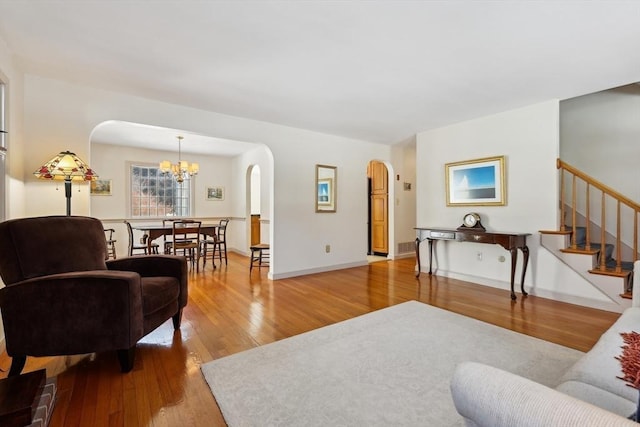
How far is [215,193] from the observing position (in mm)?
7688

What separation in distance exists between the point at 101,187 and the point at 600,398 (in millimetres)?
7760

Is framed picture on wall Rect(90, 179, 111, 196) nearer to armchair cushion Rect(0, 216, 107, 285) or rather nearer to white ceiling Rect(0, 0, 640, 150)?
white ceiling Rect(0, 0, 640, 150)

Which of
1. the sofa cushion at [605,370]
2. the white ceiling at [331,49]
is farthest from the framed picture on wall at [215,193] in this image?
the sofa cushion at [605,370]

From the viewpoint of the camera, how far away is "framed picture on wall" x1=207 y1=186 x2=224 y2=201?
24.9ft

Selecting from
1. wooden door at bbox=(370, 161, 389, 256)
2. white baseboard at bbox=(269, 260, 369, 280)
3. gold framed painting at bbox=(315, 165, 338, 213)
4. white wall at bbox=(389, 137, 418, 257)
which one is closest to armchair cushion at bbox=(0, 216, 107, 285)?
white baseboard at bbox=(269, 260, 369, 280)

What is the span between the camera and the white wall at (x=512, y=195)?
361 centimetres

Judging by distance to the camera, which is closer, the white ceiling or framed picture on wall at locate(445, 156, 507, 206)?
the white ceiling

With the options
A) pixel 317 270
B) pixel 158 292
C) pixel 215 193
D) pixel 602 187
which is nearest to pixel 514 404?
pixel 158 292

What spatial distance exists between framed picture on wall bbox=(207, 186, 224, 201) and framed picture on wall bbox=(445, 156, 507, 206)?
5.49 m

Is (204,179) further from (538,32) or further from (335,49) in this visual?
(538,32)

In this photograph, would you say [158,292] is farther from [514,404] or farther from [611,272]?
[611,272]

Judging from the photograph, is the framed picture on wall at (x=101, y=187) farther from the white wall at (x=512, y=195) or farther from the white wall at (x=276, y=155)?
the white wall at (x=512, y=195)

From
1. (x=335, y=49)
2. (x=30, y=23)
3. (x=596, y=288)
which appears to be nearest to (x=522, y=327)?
(x=596, y=288)

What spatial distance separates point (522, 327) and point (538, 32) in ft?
7.98
